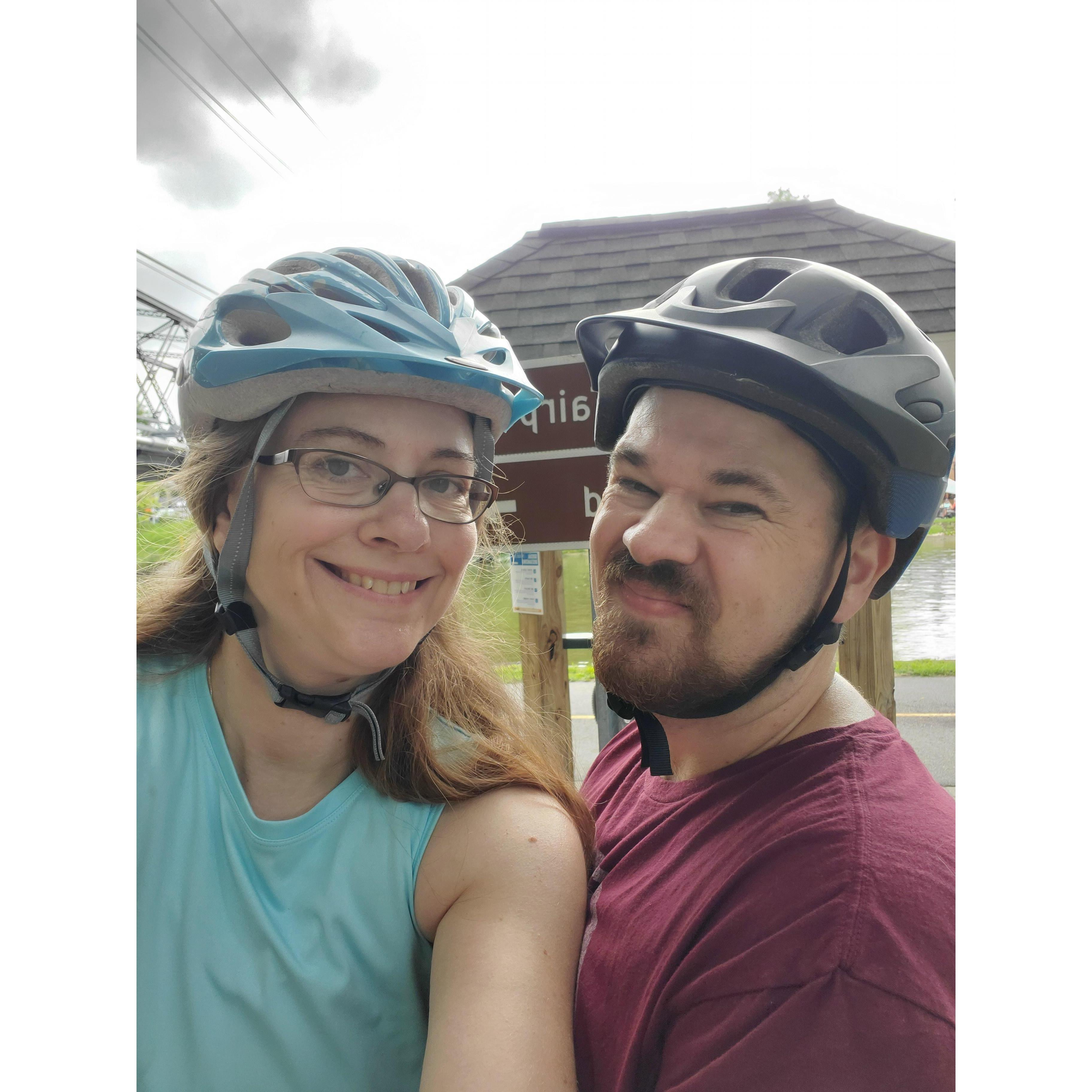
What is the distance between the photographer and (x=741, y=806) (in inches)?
40.2

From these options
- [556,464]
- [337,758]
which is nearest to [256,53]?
[556,464]

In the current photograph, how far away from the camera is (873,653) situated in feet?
7.14

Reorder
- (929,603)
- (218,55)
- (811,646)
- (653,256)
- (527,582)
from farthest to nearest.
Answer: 1. (653,256)
2. (527,582)
3. (929,603)
4. (218,55)
5. (811,646)

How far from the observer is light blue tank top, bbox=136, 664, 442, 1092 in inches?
40.4

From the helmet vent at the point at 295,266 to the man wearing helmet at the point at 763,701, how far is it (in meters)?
0.50

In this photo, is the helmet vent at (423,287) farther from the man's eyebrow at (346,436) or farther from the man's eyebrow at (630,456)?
the man's eyebrow at (630,456)

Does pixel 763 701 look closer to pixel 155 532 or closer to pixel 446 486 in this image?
pixel 446 486

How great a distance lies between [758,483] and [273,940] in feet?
3.19

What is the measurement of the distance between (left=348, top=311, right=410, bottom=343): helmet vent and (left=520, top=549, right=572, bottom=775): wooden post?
1.29 metres

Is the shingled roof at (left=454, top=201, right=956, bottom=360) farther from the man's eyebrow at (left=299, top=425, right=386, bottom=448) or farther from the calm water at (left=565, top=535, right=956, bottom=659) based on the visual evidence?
the man's eyebrow at (left=299, top=425, right=386, bottom=448)

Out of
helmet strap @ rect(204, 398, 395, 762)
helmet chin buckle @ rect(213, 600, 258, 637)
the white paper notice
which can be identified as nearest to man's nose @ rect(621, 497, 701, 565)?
helmet strap @ rect(204, 398, 395, 762)

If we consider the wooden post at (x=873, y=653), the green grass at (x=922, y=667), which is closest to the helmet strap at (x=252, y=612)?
the wooden post at (x=873, y=653)
